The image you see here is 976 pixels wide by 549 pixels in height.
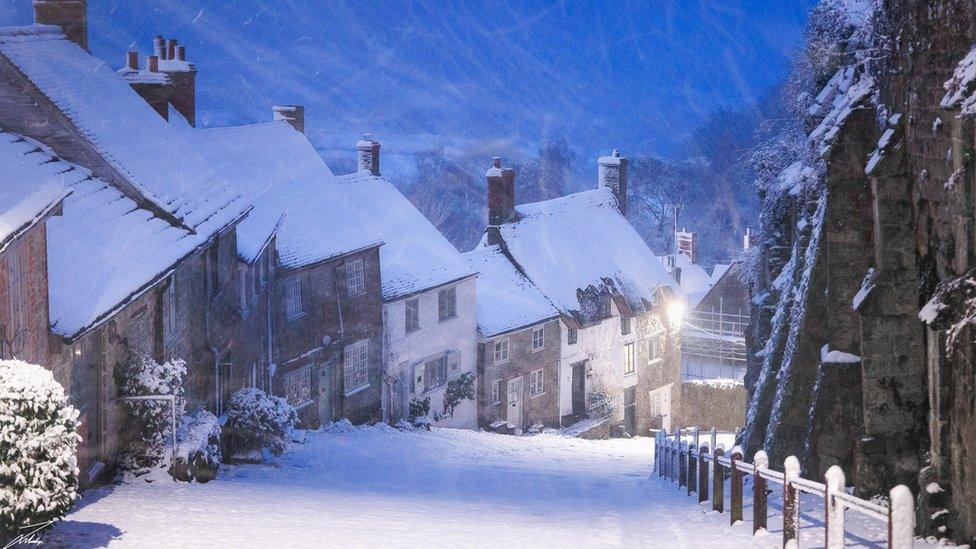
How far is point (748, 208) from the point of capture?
8512 centimetres

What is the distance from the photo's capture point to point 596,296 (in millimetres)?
43625

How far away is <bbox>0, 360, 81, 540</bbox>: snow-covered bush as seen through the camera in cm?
935

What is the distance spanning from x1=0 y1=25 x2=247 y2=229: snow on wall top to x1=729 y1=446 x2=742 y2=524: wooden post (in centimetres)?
1131

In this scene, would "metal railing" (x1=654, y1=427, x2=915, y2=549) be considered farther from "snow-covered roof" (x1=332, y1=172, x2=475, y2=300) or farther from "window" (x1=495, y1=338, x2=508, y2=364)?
"window" (x1=495, y1=338, x2=508, y2=364)

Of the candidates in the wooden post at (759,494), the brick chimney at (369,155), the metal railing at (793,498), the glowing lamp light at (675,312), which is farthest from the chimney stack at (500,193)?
the wooden post at (759,494)

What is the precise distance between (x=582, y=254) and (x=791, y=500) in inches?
1396

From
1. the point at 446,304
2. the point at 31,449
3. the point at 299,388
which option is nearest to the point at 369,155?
the point at 446,304

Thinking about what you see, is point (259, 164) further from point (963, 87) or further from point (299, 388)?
point (963, 87)

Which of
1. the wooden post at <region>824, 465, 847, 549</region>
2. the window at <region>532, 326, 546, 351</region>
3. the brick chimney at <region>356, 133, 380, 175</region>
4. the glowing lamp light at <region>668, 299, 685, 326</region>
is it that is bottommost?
the wooden post at <region>824, 465, 847, 549</region>

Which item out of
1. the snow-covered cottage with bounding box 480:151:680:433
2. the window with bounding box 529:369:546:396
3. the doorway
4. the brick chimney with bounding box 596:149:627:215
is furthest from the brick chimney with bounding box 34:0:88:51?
the brick chimney with bounding box 596:149:627:215

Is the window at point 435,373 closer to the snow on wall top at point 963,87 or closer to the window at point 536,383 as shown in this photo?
the window at point 536,383

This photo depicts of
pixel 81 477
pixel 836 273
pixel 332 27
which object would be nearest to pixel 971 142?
pixel 836 273

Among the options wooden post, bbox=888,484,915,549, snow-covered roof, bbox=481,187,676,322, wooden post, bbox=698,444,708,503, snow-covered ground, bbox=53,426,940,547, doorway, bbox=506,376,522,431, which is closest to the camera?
wooden post, bbox=888,484,915,549

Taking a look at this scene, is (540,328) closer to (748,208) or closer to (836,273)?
(836,273)
